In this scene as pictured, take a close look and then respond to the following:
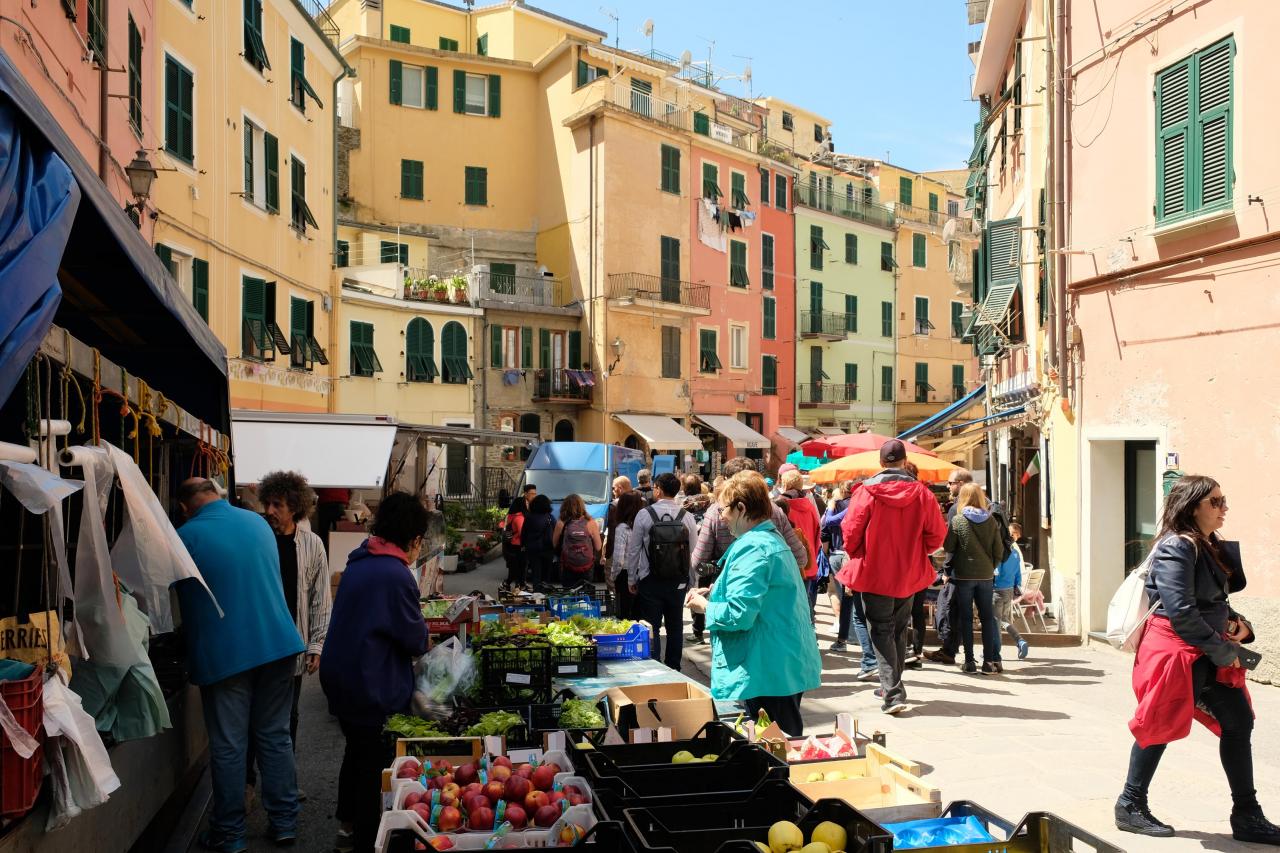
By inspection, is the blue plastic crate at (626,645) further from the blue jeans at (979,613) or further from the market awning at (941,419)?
the market awning at (941,419)

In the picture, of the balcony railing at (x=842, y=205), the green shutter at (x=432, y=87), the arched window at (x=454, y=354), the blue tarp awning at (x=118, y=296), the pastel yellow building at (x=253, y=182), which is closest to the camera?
the blue tarp awning at (x=118, y=296)

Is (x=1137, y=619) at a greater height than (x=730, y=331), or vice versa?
(x=730, y=331)

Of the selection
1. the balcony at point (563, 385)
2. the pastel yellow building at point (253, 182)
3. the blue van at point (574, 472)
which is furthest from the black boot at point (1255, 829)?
the balcony at point (563, 385)

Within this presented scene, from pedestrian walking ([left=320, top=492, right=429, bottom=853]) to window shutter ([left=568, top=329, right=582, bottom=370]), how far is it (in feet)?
96.9

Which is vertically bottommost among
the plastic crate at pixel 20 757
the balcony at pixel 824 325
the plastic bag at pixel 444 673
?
the plastic bag at pixel 444 673

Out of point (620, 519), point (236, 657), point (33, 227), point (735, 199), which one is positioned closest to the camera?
point (33, 227)

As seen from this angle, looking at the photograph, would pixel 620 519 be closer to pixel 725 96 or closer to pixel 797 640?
pixel 797 640

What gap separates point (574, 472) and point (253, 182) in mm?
8076

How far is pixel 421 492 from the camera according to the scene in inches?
733

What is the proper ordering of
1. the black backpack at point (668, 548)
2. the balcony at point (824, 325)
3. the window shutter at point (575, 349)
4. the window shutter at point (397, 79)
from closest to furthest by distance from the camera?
the black backpack at point (668, 548)
the window shutter at point (575, 349)
the window shutter at point (397, 79)
the balcony at point (824, 325)

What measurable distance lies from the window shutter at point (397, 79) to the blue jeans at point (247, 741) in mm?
32326

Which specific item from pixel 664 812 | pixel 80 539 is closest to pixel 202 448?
pixel 80 539

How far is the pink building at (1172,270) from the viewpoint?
9.12 metres

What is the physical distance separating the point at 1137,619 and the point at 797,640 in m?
1.73
